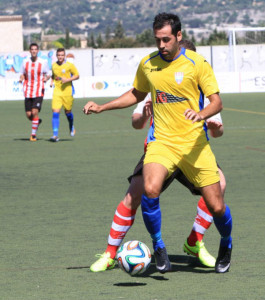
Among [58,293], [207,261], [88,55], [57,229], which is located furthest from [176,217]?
[88,55]

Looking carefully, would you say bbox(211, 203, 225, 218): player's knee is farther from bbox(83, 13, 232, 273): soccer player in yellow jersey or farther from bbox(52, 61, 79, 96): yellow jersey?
bbox(52, 61, 79, 96): yellow jersey

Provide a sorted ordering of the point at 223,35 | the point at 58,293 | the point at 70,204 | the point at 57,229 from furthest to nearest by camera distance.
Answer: the point at 223,35, the point at 70,204, the point at 57,229, the point at 58,293

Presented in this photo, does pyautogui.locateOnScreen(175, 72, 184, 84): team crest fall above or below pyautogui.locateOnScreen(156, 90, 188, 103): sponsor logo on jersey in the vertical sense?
above

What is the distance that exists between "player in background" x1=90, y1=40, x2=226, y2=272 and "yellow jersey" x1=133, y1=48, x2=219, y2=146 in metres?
0.28

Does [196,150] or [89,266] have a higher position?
[196,150]

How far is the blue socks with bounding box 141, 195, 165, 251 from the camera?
600 cm

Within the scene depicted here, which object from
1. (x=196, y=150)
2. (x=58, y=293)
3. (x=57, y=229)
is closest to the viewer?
(x=58, y=293)

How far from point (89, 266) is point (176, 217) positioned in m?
2.31

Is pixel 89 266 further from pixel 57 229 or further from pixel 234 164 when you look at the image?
pixel 234 164

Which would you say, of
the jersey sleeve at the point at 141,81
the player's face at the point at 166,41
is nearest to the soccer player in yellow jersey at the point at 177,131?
the player's face at the point at 166,41

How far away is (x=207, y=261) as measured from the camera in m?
6.47

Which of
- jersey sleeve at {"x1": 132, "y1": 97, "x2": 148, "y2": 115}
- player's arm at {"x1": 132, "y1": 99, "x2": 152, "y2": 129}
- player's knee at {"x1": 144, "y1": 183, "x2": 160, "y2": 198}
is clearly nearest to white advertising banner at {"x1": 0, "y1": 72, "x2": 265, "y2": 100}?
jersey sleeve at {"x1": 132, "y1": 97, "x2": 148, "y2": 115}

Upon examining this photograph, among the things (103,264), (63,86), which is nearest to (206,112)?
(103,264)

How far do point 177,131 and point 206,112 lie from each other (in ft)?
1.25
